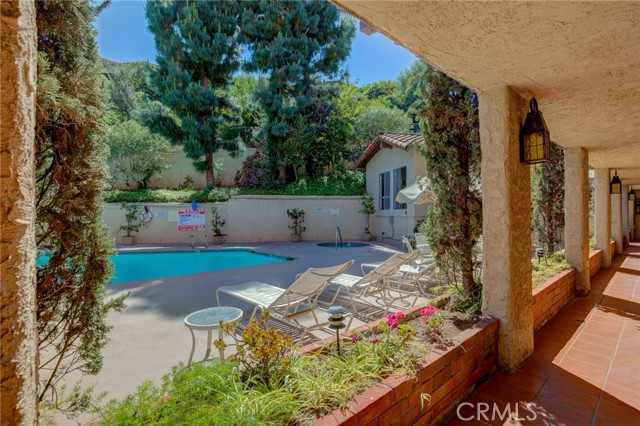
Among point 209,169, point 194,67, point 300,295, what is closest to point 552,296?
point 300,295

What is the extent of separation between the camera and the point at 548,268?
5.04m

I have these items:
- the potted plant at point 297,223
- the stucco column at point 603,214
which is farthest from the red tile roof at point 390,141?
the stucco column at point 603,214

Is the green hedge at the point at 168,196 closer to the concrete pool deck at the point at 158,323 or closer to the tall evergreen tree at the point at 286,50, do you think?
the tall evergreen tree at the point at 286,50

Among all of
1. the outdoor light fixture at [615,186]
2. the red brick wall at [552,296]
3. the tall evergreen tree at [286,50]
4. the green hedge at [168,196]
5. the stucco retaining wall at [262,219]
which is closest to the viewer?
the red brick wall at [552,296]

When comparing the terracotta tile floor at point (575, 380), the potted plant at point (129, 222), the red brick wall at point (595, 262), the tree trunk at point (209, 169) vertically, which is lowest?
the terracotta tile floor at point (575, 380)

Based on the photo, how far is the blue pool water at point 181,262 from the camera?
1038cm

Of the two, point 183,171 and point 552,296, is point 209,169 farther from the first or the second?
point 552,296

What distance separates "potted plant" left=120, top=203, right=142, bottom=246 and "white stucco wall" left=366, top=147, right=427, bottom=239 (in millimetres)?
11428

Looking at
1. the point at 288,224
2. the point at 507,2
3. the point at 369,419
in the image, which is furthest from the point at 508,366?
the point at 288,224

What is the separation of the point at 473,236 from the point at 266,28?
1736 centimetres

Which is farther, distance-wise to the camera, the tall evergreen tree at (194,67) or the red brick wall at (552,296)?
the tall evergreen tree at (194,67)

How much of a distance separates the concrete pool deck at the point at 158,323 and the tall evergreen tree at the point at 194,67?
10.7m

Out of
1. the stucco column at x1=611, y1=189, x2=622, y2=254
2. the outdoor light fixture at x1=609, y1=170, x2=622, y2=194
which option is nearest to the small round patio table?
the outdoor light fixture at x1=609, y1=170, x2=622, y2=194

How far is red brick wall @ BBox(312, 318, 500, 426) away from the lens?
1.63 metres
